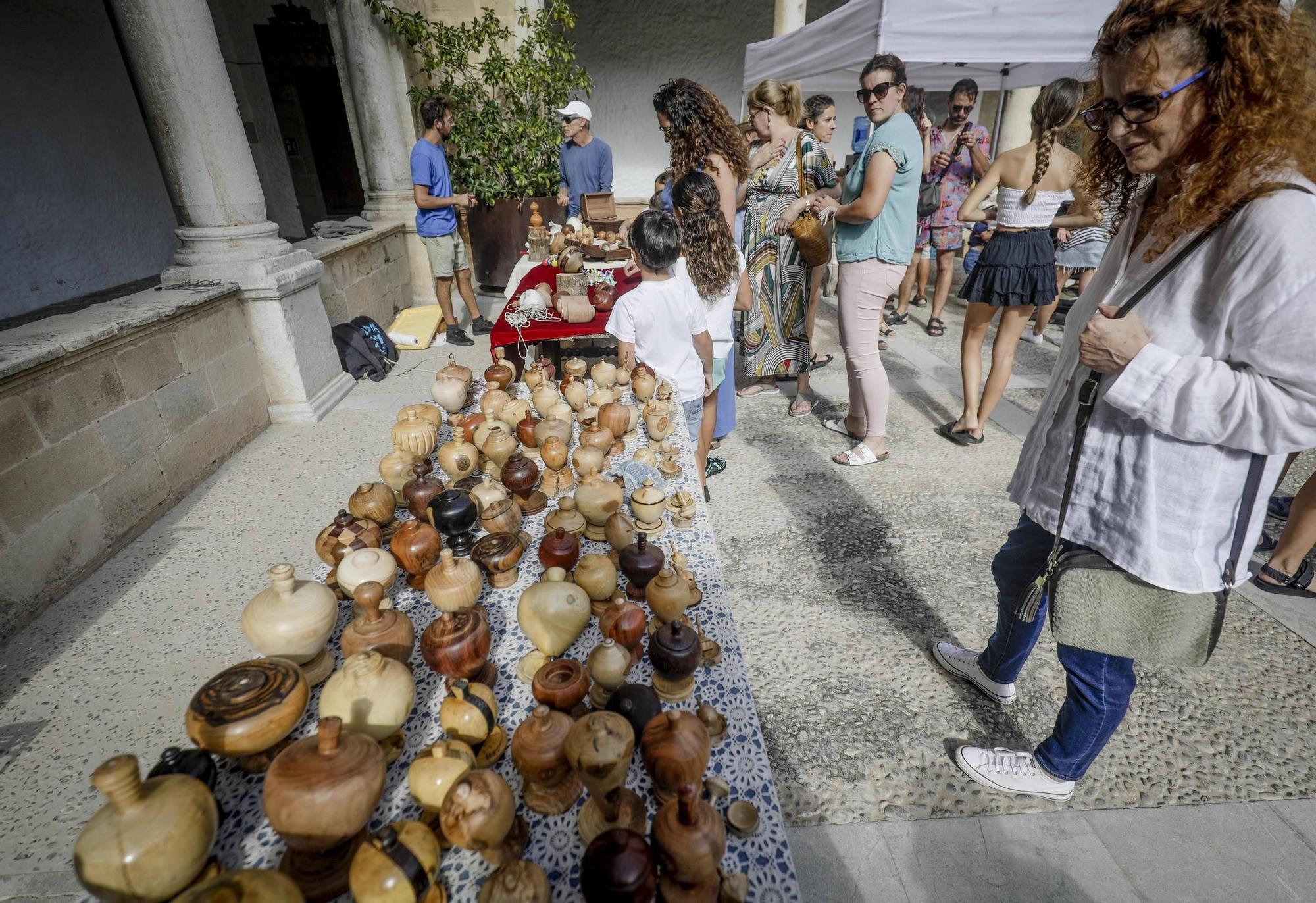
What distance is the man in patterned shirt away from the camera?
558 centimetres

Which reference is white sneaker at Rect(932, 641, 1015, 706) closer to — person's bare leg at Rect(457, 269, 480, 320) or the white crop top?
the white crop top

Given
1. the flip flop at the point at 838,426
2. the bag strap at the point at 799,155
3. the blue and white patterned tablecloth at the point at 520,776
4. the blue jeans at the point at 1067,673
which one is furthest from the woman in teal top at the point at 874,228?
the blue and white patterned tablecloth at the point at 520,776

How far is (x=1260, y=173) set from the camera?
1017 millimetres

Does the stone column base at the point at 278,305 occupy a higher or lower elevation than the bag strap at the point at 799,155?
lower

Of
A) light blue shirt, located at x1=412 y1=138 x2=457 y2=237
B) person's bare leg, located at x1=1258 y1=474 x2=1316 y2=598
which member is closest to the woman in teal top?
person's bare leg, located at x1=1258 y1=474 x2=1316 y2=598

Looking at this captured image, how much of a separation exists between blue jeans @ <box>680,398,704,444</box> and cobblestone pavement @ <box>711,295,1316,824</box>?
1.66 feet

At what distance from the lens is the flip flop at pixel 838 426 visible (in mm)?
4125

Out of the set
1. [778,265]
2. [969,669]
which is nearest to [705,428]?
[778,265]

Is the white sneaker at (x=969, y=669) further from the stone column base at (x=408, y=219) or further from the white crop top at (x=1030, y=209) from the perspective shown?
the stone column base at (x=408, y=219)

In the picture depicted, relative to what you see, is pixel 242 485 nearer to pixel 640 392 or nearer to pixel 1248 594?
pixel 640 392

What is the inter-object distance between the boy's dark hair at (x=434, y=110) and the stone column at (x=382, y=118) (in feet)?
4.64

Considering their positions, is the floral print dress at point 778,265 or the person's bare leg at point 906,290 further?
the person's bare leg at point 906,290

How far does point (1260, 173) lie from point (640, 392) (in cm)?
179

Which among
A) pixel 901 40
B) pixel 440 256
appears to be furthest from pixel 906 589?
pixel 440 256
